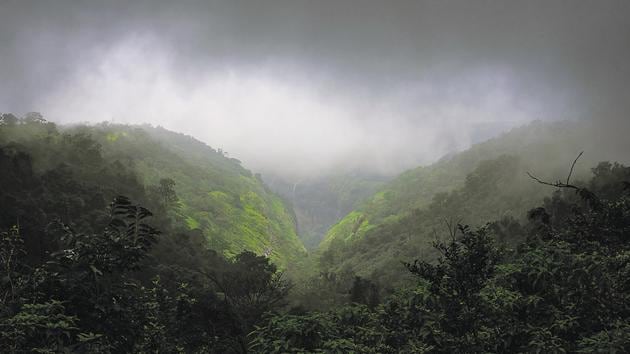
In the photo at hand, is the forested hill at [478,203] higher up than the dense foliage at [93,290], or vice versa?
the forested hill at [478,203]

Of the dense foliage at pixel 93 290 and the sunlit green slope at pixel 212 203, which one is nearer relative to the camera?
the dense foliage at pixel 93 290

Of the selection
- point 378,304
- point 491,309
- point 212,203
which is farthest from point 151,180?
point 491,309

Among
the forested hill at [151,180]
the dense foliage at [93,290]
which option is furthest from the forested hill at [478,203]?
the dense foliage at [93,290]

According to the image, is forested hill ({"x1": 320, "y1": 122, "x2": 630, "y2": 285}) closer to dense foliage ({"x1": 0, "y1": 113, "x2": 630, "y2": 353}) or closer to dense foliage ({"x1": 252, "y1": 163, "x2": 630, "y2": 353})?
dense foliage ({"x1": 0, "y1": 113, "x2": 630, "y2": 353})

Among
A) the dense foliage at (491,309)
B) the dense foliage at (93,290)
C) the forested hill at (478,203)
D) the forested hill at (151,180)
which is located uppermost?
the forested hill at (151,180)

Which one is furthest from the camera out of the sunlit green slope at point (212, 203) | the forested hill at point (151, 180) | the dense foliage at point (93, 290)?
the sunlit green slope at point (212, 203)

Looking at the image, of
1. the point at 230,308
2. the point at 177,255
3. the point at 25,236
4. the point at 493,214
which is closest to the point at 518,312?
the point at 230,308

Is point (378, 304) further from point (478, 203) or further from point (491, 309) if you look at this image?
point (478, 203)

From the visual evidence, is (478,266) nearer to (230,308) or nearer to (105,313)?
(230,308)

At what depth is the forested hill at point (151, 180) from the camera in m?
73.6

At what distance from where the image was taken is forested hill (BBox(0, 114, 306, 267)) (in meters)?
73.6

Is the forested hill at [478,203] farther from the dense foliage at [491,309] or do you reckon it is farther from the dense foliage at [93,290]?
the dense foliage at [491,309]

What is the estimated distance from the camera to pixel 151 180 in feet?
421

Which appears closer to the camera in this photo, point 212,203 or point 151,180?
point 151,180
